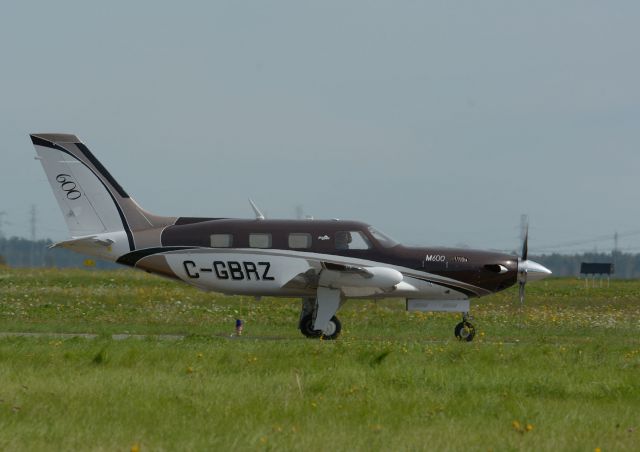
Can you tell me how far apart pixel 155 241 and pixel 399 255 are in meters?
5.77

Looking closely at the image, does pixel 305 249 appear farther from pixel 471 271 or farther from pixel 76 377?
pixel 76 377

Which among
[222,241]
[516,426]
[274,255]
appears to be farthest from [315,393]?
[222,241]

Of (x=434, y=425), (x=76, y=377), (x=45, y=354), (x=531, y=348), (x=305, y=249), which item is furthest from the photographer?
(x=305, y=249)

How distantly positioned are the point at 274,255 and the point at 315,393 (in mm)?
10746

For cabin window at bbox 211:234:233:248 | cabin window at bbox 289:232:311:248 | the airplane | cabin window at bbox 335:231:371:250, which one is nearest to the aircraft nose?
the airplane

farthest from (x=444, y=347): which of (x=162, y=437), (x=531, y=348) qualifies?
(x=162, y=437)

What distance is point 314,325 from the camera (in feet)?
80.9

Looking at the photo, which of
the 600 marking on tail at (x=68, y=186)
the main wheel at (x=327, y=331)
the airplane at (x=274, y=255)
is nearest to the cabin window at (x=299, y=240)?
the airplane at (x=274, y=255)

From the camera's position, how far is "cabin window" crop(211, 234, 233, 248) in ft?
80.5

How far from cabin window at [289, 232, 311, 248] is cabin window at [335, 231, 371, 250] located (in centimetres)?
68

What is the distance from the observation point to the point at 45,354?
1717cm

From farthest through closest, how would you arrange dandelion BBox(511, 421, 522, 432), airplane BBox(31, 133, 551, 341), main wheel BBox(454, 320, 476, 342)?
1. main wheel BBox(454, 320, 476, 342)
2. airplane BBox(31, 133, 551, 341)
3. dandelion BBox(511, 421, 522, 432)

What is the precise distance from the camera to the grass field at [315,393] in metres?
10.7

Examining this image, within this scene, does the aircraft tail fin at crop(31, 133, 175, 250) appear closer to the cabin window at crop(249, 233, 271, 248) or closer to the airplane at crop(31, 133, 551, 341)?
the airplane at crop(31, 133, 551, 341)
